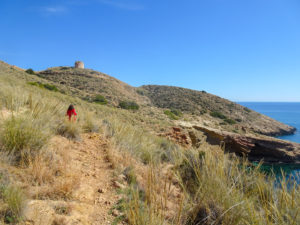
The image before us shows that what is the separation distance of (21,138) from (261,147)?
20994 millimetres

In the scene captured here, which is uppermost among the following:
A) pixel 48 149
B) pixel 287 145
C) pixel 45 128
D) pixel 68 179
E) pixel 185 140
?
pixel 45 128

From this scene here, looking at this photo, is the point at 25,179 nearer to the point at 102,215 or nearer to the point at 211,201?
the point at 102,215

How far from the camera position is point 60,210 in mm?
1904

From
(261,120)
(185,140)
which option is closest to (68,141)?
(185,140)

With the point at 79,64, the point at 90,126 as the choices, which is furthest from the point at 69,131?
the point at 79,64

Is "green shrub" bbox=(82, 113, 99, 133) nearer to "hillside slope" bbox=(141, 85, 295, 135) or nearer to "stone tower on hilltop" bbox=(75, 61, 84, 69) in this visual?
"hillside slope" bbox=(141, 85, 295, 135)

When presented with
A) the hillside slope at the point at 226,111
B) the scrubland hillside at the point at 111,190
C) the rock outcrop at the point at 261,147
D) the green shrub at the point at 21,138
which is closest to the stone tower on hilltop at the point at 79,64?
→ the hillside slope at the point at 226,111

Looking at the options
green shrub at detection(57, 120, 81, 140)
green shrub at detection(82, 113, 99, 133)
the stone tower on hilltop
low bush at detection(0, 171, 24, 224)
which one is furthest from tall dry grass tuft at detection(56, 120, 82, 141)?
the stone tower on hilltop

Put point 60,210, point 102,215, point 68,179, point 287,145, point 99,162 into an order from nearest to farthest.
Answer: point 60,210 → point 102,215 → point 68,179 → point 99,162 → point 287,145

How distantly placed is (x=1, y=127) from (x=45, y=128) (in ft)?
2.07

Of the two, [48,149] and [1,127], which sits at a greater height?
[1,127]

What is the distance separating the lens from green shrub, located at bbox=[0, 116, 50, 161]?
8.34 ft

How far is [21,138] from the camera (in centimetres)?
263

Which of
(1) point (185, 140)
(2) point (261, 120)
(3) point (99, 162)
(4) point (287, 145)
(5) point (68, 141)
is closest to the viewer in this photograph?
(3) point (99, 162)
